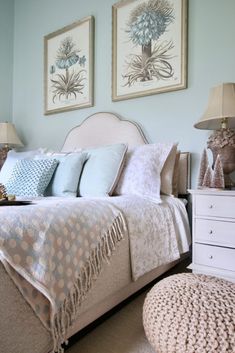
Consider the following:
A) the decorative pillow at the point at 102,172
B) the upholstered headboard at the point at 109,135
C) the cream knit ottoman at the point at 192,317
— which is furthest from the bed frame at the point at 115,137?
the cream knit ottoman at the point at 192,317

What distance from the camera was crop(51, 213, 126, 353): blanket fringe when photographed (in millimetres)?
893

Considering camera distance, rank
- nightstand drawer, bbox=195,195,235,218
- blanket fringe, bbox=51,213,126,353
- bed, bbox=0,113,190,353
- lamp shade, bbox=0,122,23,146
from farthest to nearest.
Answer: lamp shade, bbox=0,122,23,146
nightstand drawer, bbox=195,195,235,218
blanket fringe, bbox=51,213,126,353
bed, bbox=0,113,190,353

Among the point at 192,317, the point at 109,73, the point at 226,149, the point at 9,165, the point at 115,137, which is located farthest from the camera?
the point at 109,73

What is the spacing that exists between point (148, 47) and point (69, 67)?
3.24 ft

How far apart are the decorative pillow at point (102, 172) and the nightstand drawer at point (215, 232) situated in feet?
2.02

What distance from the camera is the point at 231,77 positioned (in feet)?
6.39

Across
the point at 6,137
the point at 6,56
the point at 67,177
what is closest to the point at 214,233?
the point at 67,177

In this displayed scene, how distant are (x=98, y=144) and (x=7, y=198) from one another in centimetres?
131

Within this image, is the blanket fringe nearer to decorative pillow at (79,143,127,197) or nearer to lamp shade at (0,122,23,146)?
decorative pillow at (79,143,127,197)

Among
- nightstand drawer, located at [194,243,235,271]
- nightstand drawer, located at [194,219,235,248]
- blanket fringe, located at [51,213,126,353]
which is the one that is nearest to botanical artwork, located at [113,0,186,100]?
nightstand drawer, located at [194,219,235,248]

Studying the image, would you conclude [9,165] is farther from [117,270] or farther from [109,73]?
[117,270]

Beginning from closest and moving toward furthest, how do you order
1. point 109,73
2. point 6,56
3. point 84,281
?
point 84,281
point 109,73
point 6,56

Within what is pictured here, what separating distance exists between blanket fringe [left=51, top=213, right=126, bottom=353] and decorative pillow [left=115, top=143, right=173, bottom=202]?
0.51 metres

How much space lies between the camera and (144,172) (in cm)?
178
